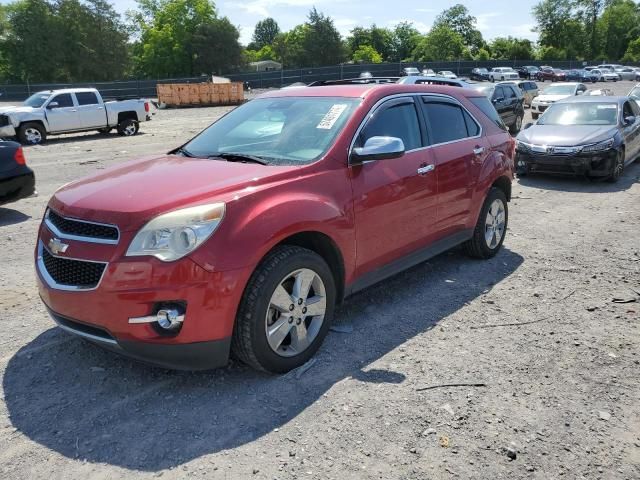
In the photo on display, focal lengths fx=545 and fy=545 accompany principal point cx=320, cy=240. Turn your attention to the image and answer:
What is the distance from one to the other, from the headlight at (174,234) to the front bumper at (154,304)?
0.05 meters

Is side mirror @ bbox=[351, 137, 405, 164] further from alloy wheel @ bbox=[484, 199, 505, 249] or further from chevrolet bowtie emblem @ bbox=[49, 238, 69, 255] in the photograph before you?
alloy wheel @ bbox=[484, 199, 505, 249]

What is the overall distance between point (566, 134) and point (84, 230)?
9.82 metres

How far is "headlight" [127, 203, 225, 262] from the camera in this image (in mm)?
3018

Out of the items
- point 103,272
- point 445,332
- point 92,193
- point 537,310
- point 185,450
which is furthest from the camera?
point 537,310

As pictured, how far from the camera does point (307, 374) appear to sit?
358 centimetres

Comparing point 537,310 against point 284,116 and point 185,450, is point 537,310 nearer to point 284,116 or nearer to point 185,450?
point 284,116

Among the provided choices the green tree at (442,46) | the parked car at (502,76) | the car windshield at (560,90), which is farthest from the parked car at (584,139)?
the green tree at (442,46)

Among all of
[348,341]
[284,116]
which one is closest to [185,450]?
[348,341]

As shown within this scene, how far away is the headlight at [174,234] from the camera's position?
9.90 feet

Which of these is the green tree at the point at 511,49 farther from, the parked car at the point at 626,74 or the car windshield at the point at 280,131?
the car windshield at the point at 280,131

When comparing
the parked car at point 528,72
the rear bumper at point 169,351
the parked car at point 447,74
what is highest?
the parked car at point 528,72

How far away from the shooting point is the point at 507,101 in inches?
691

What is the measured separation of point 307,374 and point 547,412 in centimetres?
147

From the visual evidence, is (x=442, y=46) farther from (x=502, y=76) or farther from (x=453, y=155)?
(x=453, y=155)
